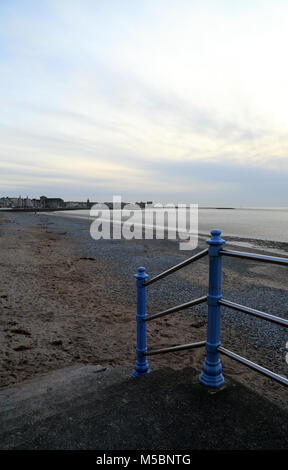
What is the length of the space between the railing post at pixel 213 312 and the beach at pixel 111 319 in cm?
203

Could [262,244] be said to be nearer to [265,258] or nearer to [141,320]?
[141,320]

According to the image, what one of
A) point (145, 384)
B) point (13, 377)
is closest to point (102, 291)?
point (13, 377)

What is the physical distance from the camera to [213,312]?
2.48 metres

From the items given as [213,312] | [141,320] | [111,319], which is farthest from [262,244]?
[213,312]

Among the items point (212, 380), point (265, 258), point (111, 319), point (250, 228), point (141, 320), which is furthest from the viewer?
point (250, 228)

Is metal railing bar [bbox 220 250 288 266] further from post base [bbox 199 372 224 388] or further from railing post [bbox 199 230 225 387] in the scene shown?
post base [bbox 199 372 224 388]

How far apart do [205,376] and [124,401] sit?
2.45 feet

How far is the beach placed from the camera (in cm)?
455

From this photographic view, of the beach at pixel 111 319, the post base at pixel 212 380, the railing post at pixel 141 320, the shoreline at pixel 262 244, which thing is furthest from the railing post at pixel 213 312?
the shoreline at pixel 262 244

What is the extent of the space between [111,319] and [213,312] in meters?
4.48

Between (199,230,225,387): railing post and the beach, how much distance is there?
6.67 ft

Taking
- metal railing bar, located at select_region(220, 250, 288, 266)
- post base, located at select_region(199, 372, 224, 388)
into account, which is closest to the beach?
post base, located at select_region(199, 372, 224, 388)
